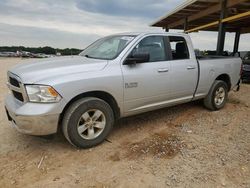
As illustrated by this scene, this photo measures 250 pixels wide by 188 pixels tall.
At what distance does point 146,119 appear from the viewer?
5.05 metres

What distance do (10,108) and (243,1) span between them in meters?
9.53

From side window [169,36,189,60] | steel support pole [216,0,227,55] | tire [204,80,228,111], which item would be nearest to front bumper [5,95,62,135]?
side window [169,36,189,60]

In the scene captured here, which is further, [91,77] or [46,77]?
[91,77]

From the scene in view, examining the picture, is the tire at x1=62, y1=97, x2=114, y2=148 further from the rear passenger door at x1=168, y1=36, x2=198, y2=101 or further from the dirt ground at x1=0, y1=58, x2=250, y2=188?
the rear passenger door at x1=168, y1=36, x2=198, y2=101

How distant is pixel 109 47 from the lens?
177 inches

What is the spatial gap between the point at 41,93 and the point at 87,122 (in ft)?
2.76

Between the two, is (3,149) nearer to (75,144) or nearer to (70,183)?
(75,144)

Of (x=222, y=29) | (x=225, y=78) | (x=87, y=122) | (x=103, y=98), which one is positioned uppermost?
(x=222, y=29)

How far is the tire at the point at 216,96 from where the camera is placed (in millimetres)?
5605

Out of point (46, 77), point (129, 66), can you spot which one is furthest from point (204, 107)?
point (46, 77)

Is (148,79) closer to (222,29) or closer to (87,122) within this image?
(87,122)

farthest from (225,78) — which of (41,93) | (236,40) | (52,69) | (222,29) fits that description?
(236,40)

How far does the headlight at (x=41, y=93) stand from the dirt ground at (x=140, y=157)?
89 cm

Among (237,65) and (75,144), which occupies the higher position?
(237,65)
